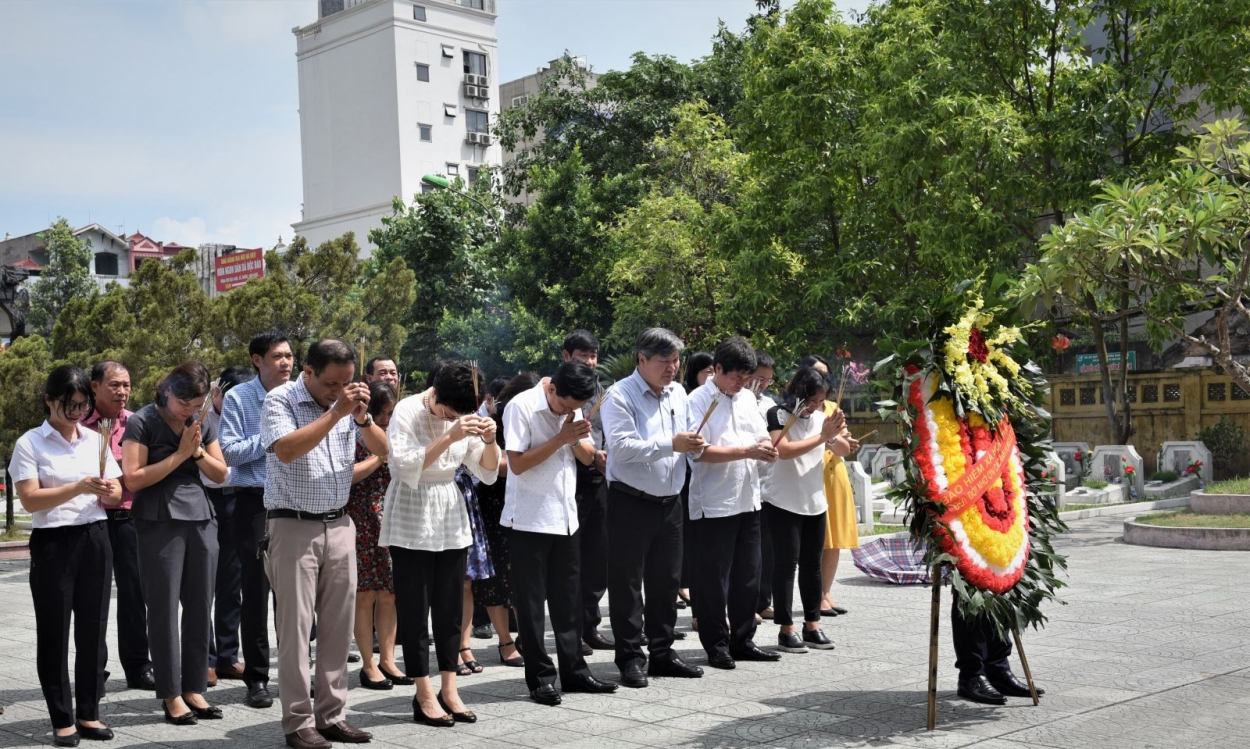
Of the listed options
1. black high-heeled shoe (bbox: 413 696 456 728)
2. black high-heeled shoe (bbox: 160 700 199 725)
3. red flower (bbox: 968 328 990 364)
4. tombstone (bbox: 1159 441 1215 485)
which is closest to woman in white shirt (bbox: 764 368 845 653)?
red flower (bbox: 968 328 990 364)

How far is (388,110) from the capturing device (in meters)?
61.9

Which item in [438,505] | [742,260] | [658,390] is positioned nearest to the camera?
[438,505]

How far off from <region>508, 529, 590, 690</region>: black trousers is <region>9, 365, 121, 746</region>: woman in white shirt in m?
2.14

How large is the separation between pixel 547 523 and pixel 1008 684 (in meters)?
2.62

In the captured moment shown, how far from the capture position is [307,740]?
237 inches

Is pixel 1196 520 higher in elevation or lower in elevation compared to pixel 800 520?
lower

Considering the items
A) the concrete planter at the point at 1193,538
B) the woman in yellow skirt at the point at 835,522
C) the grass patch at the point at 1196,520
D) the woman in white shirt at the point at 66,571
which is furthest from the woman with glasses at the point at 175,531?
the grass patch at the point at 1196,520

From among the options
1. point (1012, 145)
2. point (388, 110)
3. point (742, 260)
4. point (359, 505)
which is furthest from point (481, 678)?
point (388, 110)

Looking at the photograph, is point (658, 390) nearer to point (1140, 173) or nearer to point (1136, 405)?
point (1140, 173)

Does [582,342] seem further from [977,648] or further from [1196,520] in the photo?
[1196,520]

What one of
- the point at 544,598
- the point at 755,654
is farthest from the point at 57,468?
the point at 755,654

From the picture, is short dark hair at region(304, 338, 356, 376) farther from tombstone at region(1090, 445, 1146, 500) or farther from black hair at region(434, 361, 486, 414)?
tombstone at region(1090, 445, 1146, 500)

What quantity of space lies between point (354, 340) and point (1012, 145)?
389 inches

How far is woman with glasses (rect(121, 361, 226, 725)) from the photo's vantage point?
6633mm
